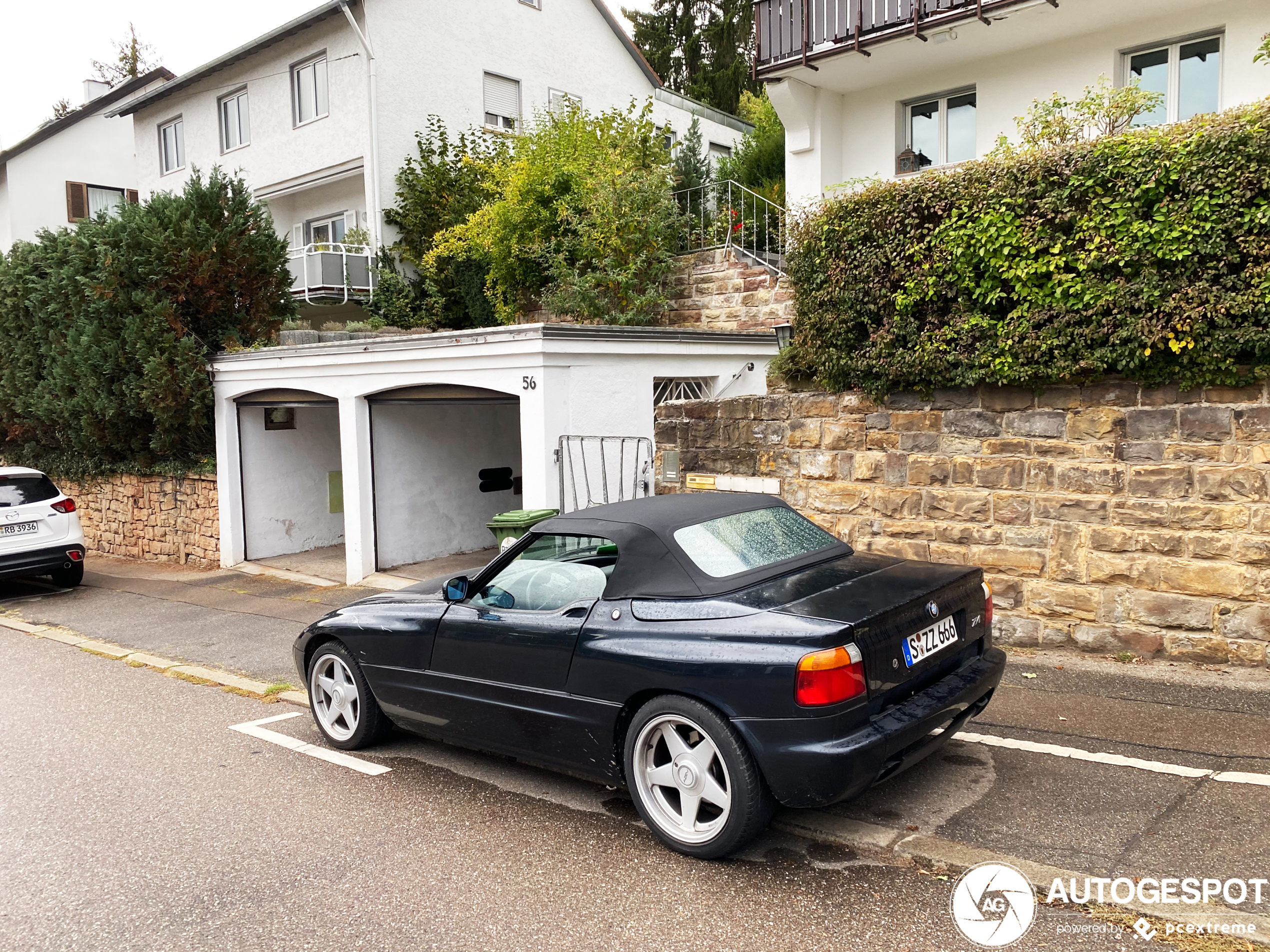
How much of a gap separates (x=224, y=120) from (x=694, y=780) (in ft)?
81.0

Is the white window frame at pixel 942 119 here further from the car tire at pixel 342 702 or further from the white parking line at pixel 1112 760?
the car tire at pixel 342 702

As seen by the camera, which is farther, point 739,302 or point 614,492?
point 739,302

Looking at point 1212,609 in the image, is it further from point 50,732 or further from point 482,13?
point 482,13

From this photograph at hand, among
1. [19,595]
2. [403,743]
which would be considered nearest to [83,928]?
[403,743]

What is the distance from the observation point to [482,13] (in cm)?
2228

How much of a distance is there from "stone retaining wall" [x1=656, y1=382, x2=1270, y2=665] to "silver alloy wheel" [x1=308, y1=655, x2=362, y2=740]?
164 inches

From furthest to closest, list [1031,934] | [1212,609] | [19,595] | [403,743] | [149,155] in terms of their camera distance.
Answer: [149,155] → [19,595] → [1212,609] → [403,743] → [1031,934]

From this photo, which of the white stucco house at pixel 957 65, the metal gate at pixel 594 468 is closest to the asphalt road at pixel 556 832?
the metal gate at pixel 594 468

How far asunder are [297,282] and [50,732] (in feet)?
50.1

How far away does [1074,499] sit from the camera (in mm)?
6941

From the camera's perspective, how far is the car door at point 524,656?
462cm

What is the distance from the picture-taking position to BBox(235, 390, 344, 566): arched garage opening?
14688 mm

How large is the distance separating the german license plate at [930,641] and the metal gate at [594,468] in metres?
5.38

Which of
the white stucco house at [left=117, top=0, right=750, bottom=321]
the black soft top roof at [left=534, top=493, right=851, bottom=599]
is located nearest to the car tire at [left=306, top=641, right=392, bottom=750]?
the black soft top roof at [left=534, top=493, right=851, bottom=599]
